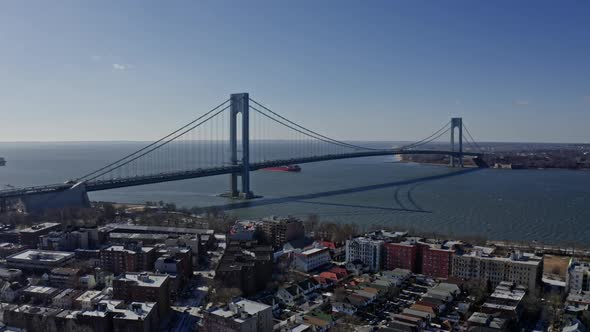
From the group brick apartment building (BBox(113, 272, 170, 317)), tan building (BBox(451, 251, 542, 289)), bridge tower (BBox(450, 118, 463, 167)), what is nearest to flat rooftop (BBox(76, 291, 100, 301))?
brick apartment building (BBox(113, 272, 170, 317))

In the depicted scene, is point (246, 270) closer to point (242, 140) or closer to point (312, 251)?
point (312, 251)

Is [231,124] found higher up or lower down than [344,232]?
higher up

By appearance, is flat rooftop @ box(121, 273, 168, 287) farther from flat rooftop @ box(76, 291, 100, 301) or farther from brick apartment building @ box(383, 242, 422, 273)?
brick apartment building @ box(383, 242, 422, 273)

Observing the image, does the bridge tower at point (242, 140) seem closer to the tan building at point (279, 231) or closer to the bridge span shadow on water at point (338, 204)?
the bridge span shadow on water at point (338, 204)

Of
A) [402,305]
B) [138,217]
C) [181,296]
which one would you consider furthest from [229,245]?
[138,217]

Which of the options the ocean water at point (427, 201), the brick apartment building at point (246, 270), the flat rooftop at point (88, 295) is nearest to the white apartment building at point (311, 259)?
the brick apartment building at point (246, 270)

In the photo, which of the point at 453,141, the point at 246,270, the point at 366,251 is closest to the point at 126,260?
the point at 246,270

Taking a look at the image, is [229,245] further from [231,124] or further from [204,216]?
[231,124]

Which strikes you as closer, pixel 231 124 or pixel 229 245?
pixel 229 245
